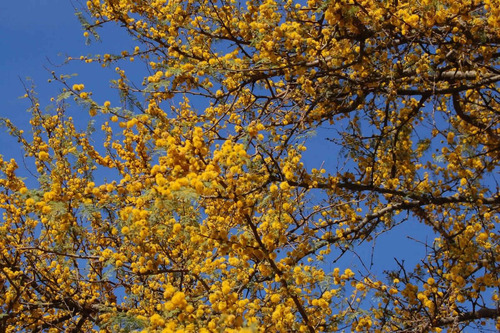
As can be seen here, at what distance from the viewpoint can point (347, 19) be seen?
405cm

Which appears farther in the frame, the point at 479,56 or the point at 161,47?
the point at 161,47

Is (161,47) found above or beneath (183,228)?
above

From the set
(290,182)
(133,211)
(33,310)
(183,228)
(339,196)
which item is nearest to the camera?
(133,211)

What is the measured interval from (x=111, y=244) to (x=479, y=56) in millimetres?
4488

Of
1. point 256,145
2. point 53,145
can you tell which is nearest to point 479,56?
point 256,145

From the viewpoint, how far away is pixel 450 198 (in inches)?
197

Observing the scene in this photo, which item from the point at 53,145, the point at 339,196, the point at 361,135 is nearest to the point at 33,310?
the point at 53,145

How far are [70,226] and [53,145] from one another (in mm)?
3463

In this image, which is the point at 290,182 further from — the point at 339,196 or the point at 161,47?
the point at 161,47

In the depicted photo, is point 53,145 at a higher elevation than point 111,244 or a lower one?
higher

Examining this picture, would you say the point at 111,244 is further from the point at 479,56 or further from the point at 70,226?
the point at 479,56

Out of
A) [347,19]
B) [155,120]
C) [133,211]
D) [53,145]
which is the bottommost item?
[133,211]

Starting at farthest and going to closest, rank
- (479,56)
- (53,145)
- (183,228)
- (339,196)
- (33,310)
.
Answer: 1. (53,145)
2. (33,310)
3. (339,196)
4. (479,56)
5. (183,228)

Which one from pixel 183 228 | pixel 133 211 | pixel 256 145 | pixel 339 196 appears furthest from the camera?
pixel 339 196
